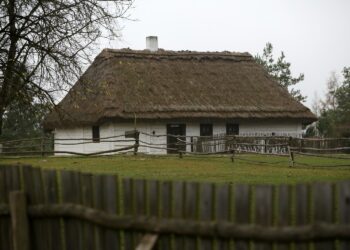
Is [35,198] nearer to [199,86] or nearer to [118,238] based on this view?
[118,238]

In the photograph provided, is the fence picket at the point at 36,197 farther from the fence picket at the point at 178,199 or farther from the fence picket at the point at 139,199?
the fence picket at the point at 178,199

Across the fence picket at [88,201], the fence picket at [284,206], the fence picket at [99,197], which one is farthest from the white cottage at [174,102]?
the fence picket at [284,206]

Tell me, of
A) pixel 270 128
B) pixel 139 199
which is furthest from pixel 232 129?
pixel 139 199

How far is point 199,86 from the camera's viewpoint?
103 feet

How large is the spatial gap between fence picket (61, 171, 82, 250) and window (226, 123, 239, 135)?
86.2 feet

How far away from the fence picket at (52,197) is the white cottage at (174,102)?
22.0m

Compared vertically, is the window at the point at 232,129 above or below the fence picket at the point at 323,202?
below

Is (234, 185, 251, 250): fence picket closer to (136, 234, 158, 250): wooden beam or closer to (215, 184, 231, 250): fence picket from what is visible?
(215, 184, 231, 250): fence picket

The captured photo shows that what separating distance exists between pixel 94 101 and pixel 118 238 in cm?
2493

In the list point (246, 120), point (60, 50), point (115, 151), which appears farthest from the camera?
point (246, 120)

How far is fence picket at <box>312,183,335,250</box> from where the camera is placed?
11.5ft

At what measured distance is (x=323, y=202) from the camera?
3.52 m

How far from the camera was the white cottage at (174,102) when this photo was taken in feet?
92.1

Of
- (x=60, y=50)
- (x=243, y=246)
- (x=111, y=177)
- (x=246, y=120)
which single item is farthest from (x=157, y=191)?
(x=246, y=120)
